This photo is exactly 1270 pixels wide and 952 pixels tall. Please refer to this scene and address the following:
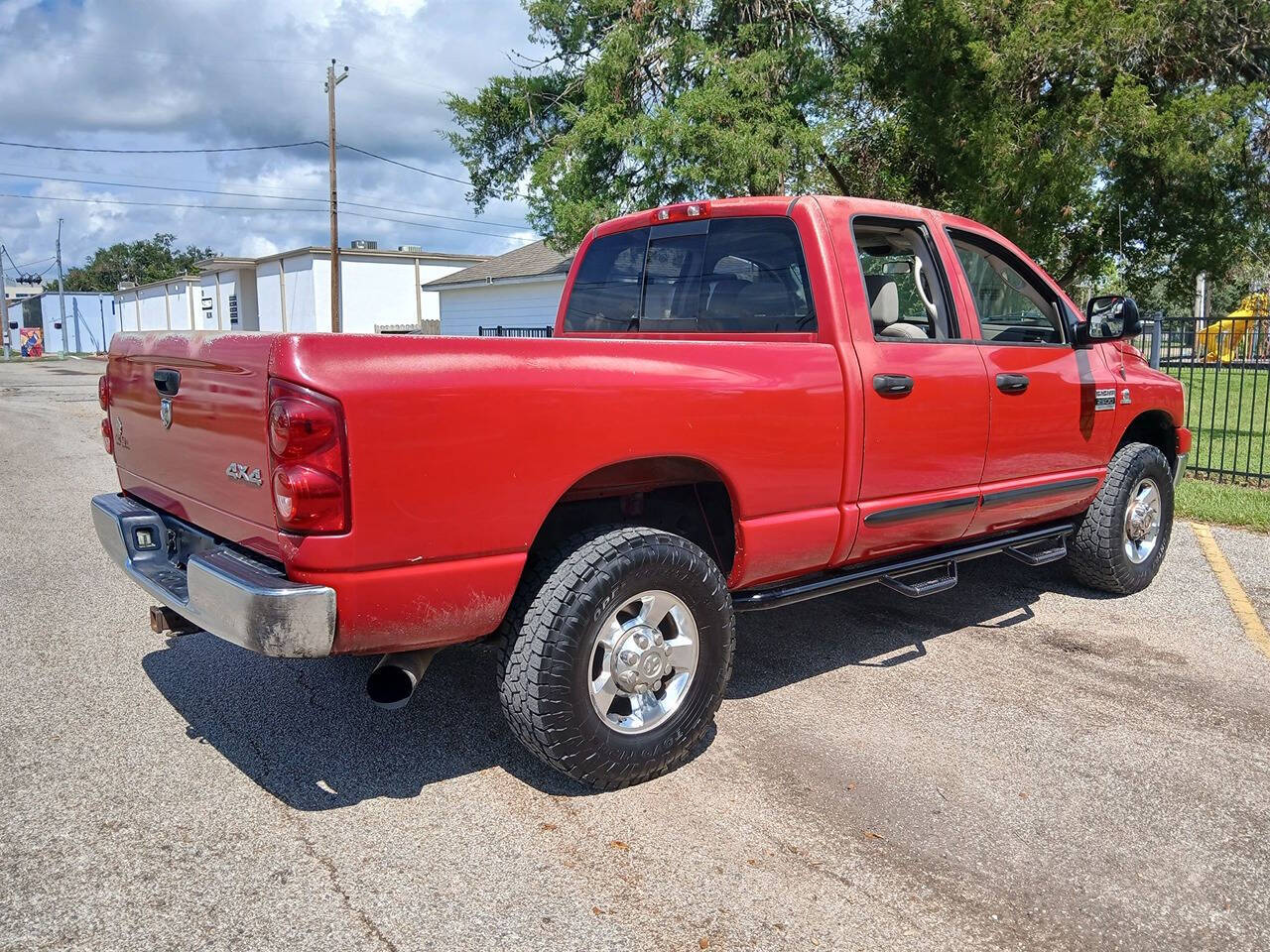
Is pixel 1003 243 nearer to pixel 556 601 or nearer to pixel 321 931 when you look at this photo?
pixel 556 601

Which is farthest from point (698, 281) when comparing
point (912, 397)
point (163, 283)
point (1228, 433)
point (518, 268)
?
point (163, 283)

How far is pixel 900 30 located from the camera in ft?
43.1

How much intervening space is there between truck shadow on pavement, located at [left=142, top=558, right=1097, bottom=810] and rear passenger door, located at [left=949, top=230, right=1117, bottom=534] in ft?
2.66

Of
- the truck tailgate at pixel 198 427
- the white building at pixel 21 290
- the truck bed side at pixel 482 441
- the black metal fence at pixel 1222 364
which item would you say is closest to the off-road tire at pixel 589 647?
the truck bed side at pixel 482 441

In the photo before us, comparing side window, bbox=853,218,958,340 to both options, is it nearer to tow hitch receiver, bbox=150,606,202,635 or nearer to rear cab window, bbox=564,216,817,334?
rear cab window, bbox=564,216,817,334

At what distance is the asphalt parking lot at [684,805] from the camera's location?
279 cm

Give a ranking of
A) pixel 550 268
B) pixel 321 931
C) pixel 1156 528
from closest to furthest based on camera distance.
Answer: pixel 321 931 → pixel 1156 528 → pixel 550 268

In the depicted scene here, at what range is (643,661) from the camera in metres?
3.53

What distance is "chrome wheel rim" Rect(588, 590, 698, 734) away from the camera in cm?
347

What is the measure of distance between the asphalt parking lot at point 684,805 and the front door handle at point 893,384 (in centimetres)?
131

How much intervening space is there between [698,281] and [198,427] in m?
2.30

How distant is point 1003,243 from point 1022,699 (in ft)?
7.40

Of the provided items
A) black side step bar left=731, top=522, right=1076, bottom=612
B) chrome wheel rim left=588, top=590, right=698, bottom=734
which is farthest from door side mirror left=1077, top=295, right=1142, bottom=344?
chrome wheel rim left=588, top=590, right=698, bottom=734

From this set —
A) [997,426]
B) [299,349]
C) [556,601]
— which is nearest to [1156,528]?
[997,426]
